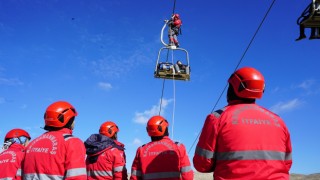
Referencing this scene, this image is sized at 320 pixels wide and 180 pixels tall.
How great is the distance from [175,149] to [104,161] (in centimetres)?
168

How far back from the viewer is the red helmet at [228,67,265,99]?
3543 mm

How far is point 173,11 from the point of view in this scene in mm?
14164

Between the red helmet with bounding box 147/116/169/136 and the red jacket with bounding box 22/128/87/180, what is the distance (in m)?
2.01

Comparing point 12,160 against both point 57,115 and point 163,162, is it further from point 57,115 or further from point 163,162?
point 163,162

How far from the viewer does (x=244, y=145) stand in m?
3.25

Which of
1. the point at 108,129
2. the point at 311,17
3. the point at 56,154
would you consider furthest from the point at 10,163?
the point at 311,17

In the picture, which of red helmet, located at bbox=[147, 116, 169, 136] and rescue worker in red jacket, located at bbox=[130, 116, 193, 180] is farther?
red helmet, located at bbox=[147, 116, 169, 136]

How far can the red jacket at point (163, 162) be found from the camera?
5.91 m

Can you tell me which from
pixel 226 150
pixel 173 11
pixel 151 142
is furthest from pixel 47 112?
pixel 173 11

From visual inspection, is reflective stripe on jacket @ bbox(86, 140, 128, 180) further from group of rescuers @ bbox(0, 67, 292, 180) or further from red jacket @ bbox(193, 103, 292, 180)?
red jacket @ bbox(193, 103, 292, 180)

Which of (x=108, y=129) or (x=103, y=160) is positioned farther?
(x=108, y=129)

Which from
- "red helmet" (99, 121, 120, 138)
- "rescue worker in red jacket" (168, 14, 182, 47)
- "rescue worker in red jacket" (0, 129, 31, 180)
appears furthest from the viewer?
"rescue worker in red jacket" (168, 14, 182, 47)

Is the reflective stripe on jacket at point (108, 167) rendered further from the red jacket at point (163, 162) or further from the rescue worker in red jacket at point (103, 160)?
the red jacket at point (163, 162)

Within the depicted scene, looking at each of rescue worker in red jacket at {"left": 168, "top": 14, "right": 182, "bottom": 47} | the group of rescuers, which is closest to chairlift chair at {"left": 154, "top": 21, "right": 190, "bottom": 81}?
rescue worker in red jacket at {"left": 168, "top": 14, "right": 182, "bottom": 47}
